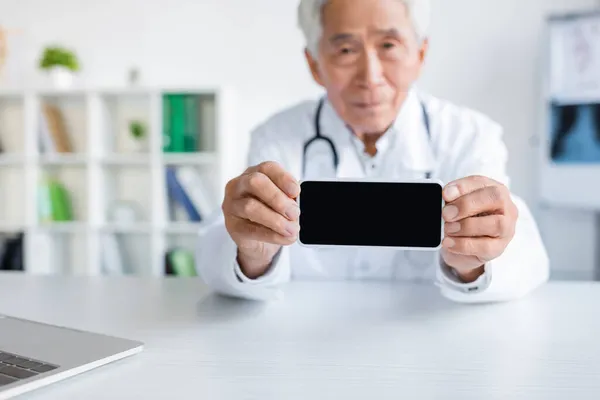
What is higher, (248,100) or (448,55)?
(448,55)

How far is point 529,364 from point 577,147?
2.42 meters

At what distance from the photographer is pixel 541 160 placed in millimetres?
2857

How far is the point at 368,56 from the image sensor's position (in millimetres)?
1113

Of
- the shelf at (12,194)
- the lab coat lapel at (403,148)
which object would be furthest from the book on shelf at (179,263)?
the lab coat lapel at (403,148)

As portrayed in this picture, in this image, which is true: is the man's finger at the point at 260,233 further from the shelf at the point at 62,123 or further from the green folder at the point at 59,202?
the green folder at the point at 59,202

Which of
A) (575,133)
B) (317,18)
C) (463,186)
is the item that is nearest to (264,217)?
(463,186)

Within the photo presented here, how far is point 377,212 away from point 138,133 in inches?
103

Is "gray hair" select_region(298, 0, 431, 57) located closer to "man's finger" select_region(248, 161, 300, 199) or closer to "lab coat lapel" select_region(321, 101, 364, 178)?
"lab coat lapel" select_region(321, 101, 364, 178)

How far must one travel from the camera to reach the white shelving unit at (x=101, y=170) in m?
3.05

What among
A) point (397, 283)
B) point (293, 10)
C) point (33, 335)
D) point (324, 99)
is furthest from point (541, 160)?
point (33, 335)

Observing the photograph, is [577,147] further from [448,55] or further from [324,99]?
[324,99]

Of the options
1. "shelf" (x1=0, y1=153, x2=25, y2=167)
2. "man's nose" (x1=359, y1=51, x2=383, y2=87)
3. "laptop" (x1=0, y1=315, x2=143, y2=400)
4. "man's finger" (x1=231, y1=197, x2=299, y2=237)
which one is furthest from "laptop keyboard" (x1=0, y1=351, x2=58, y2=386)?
"shelf" (x1=0, y1=153, x2=25, y2=167)

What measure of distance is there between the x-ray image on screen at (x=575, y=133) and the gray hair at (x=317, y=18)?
185 centimetres

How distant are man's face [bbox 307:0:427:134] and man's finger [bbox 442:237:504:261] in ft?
1.41
